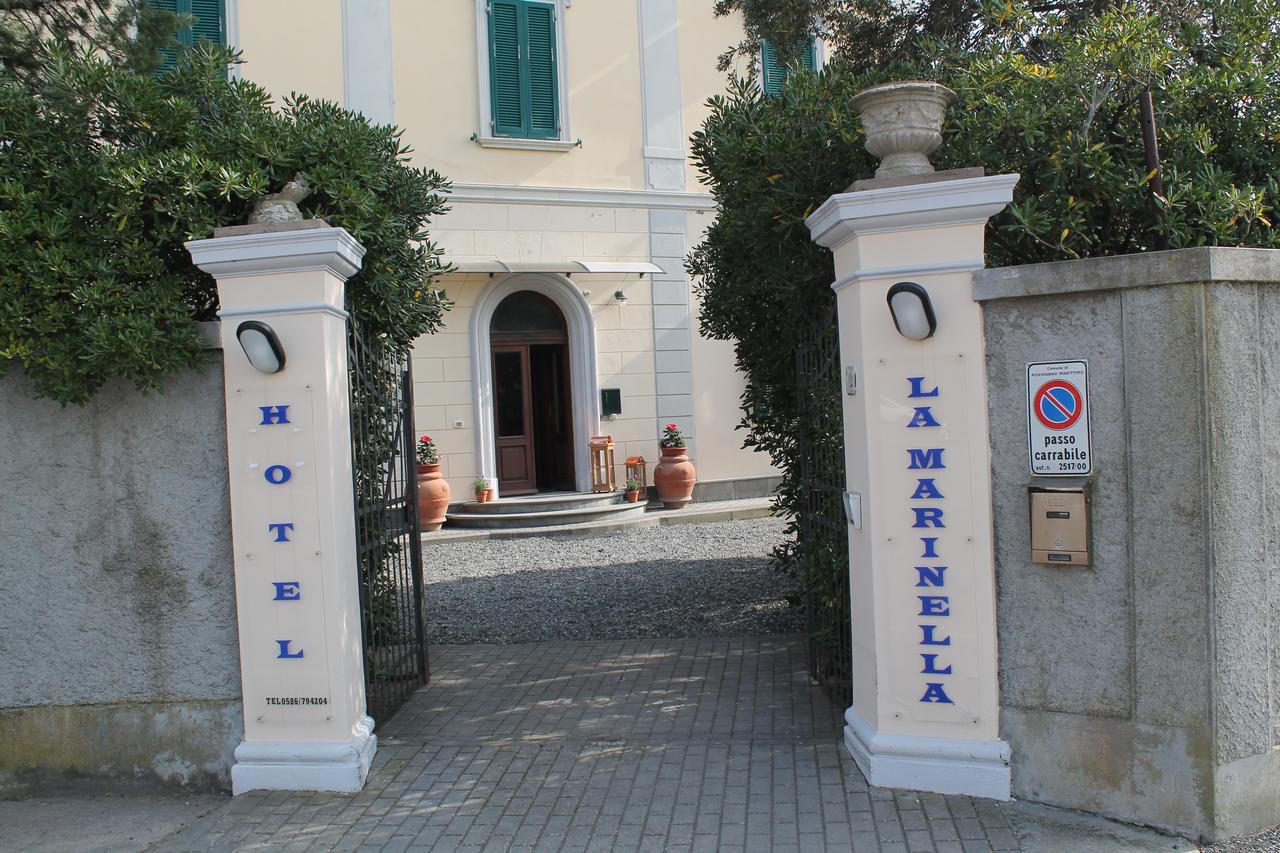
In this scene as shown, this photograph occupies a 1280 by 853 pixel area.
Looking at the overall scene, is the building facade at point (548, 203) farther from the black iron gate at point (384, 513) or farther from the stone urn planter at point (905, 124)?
the stone urn planter at point (905, 124)

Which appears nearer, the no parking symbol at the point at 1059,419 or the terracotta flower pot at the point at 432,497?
the no parking symbol at the point at 1059,419

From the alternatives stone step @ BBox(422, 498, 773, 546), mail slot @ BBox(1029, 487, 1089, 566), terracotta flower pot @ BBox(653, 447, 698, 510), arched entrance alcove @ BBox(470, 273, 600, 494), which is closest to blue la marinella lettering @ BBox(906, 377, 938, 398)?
mail slot @ BBox(1029, 487, 1089, 566)

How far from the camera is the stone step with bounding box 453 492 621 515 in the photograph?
1302cm

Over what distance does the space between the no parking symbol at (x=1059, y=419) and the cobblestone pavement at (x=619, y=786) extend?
1.40 meters

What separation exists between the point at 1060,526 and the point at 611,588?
5.48m

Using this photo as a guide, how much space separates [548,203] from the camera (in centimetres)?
1353

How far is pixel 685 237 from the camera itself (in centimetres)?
1429

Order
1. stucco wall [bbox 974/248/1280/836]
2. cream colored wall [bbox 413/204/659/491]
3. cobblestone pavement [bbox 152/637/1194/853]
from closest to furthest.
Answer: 1. stucco wall [bbox 974/248/1280/836]
2. cobblestone pavement [bbox 152/637/1194/853]
3. cream colored wall [bbox 413/204/659/491]

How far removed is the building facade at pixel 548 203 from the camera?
42.4ft

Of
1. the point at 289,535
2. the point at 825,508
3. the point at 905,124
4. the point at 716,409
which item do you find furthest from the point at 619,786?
the point at 716,409

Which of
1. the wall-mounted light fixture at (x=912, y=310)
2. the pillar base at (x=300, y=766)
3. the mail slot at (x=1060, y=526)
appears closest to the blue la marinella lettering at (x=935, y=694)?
the mail slot at (x=1060, y=526)

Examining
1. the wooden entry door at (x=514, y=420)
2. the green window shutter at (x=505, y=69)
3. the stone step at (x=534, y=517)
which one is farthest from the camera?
the wooden entry door at (x=514, y=420)

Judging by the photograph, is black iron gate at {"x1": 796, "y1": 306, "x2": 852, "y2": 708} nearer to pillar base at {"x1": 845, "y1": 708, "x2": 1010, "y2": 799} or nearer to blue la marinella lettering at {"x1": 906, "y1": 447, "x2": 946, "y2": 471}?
blue la marinella lettering at {"x1": 906, "y1": 447, "x2": 946, "y2": 471}

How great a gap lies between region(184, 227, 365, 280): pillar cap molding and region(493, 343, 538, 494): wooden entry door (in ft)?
31.4
